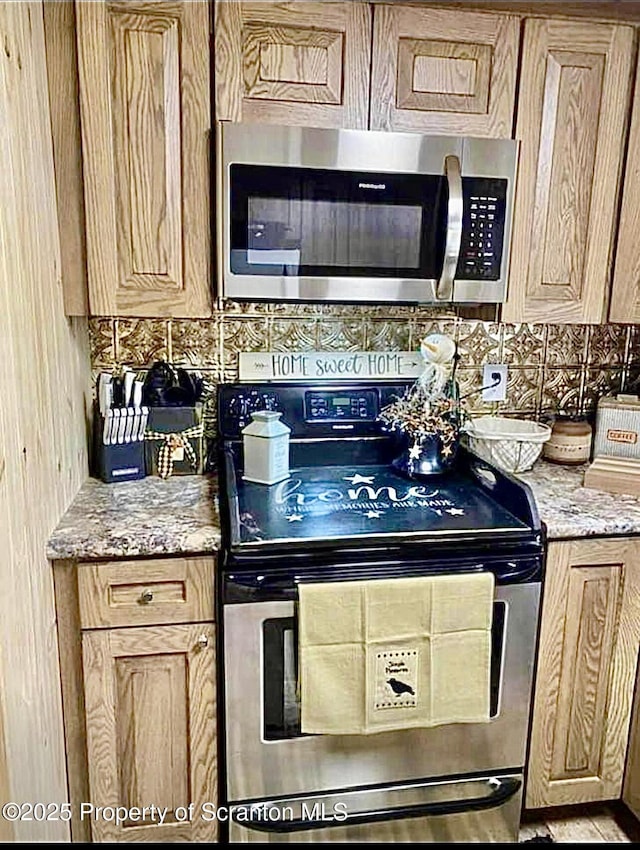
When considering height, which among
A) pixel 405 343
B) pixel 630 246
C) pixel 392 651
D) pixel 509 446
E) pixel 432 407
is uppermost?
pixel 630 246

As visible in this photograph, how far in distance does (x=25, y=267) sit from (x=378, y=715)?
124cm

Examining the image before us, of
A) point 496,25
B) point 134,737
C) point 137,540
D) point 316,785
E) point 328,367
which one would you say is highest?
point 496,25

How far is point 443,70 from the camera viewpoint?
5.56 ft

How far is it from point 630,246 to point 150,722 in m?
1.73

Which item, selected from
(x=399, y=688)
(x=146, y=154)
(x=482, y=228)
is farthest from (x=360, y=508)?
(x=146, y=154)

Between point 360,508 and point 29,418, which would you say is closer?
point 29,418

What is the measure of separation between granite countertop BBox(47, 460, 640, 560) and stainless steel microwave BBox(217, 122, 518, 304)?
0.54 metres

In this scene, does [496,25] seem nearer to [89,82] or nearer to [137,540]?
[89,82]

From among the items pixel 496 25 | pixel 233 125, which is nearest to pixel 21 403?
pixel 233 125

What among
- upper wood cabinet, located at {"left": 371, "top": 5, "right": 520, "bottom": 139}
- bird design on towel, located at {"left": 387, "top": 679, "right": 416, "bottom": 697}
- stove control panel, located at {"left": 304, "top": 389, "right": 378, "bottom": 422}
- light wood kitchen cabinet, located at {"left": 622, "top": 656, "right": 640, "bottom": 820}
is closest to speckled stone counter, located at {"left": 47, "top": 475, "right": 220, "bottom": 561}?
stove control panel, located at {"left": 304, "top": 389, "right": 378, "bottom": 422}

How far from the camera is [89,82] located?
1.56 metres

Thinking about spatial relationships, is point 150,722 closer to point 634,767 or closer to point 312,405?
point 312,405

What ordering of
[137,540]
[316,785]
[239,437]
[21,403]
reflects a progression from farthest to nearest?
[239,437]
[316,785]
[137,540]
[21,403]

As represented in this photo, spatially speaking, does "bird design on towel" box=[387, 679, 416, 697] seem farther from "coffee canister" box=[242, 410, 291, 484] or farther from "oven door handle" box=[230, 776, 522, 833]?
"coffee canister" box=[242, 410, 291, 484]
